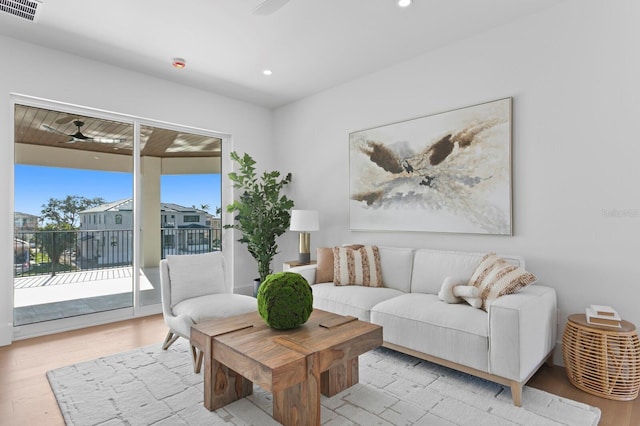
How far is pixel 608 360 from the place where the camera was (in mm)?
2154

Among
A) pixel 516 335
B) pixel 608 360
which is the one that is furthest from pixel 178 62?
pixel 608 360

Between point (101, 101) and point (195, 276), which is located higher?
point (101, 101)

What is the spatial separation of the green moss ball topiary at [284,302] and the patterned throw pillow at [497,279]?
1229mm

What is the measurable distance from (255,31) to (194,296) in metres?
2.36

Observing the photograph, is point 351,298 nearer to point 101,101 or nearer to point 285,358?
point 285,358

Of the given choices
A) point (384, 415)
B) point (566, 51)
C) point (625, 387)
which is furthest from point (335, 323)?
point (566, 51)

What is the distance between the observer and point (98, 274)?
3885 millimetres

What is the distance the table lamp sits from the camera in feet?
13.8

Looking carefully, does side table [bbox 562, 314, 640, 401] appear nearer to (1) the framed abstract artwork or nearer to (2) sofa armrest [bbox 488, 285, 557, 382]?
(2) sofa armrest [bbox 488, 285, 557, 382]

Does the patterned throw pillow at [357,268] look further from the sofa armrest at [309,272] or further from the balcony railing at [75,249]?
the balcony railing at [75,249]

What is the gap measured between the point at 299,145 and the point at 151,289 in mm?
2660

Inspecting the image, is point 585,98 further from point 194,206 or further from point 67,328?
point 67,328

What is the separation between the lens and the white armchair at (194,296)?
257cm

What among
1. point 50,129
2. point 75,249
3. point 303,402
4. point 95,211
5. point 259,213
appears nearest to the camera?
point 303,402
